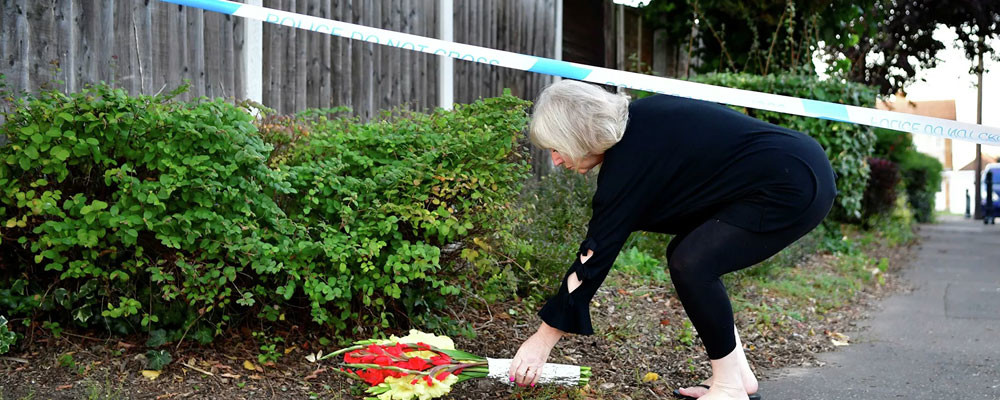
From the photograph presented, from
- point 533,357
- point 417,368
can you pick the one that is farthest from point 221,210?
point 533,357

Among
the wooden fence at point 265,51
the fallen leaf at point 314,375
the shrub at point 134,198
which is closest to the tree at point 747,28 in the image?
the wooden fence at point 265,51

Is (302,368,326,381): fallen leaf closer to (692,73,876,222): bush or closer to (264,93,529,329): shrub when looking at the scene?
(264,93,529,329): shrub

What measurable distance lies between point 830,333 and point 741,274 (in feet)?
2.49

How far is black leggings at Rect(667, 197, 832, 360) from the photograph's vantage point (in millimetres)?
2945

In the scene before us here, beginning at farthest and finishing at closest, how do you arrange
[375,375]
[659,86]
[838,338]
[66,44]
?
1. [838,338]
2. [66,44]
3. [659,86]
4. [375,375]

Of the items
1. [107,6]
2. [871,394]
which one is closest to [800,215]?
[871,394]

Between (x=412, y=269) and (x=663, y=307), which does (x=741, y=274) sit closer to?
(x=663, y=307)

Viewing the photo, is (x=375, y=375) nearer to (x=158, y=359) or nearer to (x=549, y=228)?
(x=158, y=359)

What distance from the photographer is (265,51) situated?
5734 millimetres

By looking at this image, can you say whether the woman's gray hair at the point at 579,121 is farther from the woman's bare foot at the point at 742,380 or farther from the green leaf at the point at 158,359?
the green leaf at the point at 158,359

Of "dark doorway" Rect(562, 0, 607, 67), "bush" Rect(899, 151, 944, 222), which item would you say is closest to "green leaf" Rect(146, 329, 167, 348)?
"dark doorway" Rect(562, 0, 607, 67)

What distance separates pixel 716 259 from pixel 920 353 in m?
2.53

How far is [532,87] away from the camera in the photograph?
9125 millimetres

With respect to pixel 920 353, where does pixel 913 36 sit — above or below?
above
